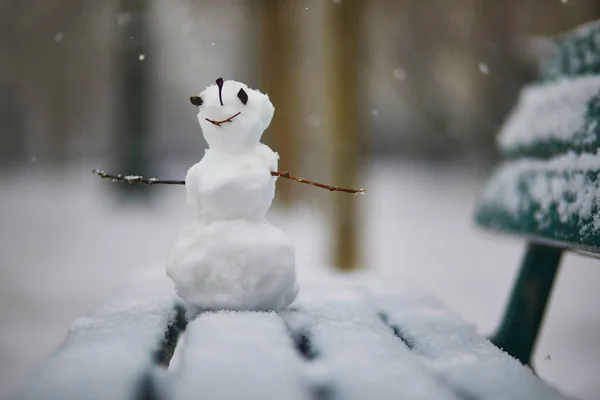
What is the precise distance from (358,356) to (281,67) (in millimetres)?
3613

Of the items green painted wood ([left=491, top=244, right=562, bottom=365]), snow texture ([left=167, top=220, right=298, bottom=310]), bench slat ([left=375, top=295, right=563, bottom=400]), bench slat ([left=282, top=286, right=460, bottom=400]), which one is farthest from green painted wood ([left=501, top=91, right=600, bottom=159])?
snow texture ([left=167, top=220, right=298, bottom=310])

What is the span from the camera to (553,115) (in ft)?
4.76

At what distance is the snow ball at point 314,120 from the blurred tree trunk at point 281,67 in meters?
0.16

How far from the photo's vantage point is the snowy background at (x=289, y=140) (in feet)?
10.0

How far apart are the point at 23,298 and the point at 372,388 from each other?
10.1 feet

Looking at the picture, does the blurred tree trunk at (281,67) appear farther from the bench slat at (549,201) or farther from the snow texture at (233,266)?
the snow texture at (233,266)

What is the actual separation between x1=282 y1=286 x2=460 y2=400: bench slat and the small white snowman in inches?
→ 3.7

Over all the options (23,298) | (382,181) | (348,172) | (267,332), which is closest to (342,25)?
(348,172)

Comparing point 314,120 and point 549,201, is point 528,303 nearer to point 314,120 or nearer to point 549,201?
point 549,201

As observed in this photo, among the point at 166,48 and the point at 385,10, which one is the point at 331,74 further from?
the point at 385,10

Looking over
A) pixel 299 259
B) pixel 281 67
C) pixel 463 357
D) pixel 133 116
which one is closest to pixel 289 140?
pixel 281 67

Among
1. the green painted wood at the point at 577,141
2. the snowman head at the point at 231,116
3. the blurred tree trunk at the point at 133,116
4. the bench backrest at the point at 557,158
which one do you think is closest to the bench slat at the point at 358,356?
the snowman head at the point at 231,116

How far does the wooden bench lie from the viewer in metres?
1.25

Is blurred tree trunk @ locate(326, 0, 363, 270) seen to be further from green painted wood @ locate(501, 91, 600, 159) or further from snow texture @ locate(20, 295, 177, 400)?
snow texture @ locate(20, 295, 177, 400)
